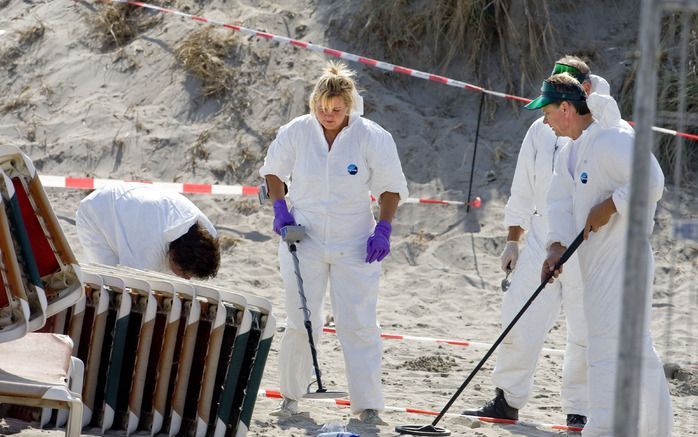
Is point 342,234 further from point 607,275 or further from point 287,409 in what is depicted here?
point 607,275

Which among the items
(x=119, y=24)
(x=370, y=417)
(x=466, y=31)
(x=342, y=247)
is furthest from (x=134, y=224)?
(x=119, y=24)

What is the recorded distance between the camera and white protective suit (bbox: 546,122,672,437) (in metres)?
5.18

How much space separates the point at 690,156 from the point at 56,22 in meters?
6.22

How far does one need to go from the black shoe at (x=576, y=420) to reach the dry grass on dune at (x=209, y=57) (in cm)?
629

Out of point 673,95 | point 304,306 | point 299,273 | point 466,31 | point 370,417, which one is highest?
point 466,31

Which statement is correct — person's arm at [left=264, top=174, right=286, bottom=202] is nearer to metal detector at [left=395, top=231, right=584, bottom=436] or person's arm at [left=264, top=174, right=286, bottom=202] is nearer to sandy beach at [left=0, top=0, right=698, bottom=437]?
metal detector at [left=395, top=231, right=584, bottom=436]

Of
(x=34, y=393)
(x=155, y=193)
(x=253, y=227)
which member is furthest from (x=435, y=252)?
(x=34, y=393)

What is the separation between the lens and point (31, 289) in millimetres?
4156

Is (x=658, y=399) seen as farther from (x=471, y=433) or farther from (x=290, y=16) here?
(x=290, y=16)

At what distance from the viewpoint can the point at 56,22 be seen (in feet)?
41.8

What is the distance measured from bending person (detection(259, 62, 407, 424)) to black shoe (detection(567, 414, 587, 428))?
0.93m

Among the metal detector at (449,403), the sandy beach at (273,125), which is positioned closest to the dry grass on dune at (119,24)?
the sandy beach at (273,125)

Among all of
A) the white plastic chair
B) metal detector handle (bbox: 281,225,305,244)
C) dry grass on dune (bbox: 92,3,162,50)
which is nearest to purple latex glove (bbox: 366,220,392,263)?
metal detector handle (bbox: 281,225,305,244)

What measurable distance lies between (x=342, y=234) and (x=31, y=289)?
7.70ft
